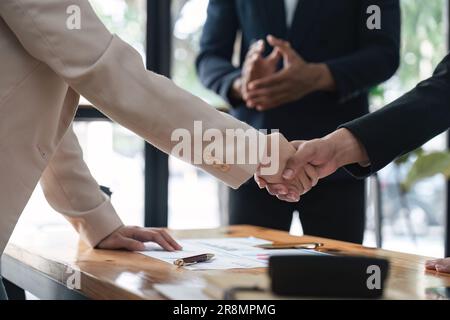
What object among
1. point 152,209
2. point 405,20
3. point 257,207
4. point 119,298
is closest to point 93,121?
point 152,209

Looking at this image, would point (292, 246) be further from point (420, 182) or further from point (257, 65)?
point (420, 182)

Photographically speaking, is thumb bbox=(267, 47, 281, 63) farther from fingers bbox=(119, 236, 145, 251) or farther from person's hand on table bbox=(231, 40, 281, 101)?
fingers bbox=(119, 236, 145, 251)

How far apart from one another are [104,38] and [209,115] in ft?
0.71

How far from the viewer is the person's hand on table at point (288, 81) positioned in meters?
1.88

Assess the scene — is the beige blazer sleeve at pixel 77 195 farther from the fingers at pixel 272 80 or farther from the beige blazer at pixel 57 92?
the fingers at pixel 272 80

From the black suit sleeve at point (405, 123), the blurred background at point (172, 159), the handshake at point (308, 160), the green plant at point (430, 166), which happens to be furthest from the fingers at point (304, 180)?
the green plant at point (430, 166)

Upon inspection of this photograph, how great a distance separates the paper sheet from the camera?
1177mm

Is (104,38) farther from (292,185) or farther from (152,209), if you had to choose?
(152,209)

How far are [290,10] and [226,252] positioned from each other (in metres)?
0.90

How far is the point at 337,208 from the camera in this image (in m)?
1.93

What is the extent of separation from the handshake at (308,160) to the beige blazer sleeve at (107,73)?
209mm
